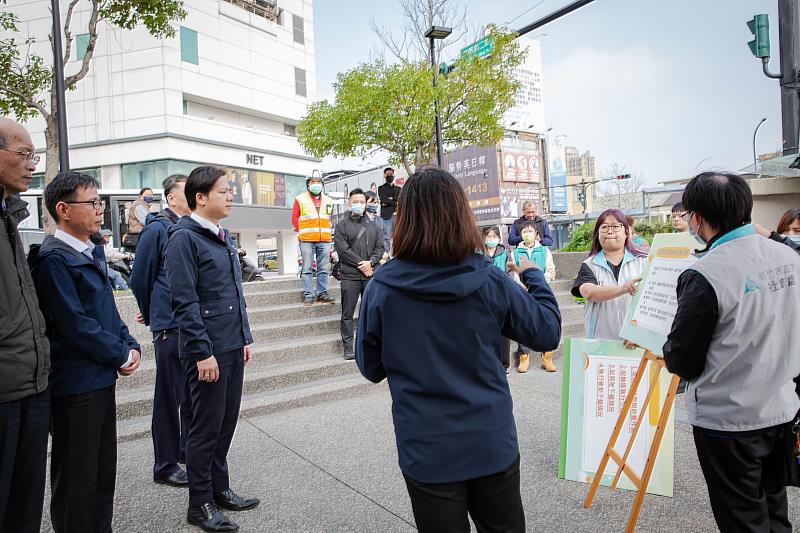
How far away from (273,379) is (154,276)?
241cm

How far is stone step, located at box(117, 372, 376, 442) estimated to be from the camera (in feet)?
15.7

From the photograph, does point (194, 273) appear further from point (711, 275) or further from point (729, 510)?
point (729, 510)

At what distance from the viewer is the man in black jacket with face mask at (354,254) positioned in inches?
267

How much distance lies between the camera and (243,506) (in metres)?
3.29

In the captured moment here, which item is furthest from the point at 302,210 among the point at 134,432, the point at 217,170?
the point at 217,170

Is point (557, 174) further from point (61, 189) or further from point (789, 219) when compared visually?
point (61, 189)

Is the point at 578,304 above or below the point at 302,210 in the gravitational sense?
below

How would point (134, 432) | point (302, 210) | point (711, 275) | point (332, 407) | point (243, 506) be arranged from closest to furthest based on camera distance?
1. point (711, 275)
2. point (243, 506)
3. point (134, 432)
4. point (332, 407)
5. point (302, 210)

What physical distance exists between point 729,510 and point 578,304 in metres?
7.95

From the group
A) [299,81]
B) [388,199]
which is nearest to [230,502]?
[388,199]

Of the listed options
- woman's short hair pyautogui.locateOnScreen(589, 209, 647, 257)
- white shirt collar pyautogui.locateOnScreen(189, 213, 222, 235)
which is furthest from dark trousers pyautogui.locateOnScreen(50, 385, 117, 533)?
woman's short hair pyautogui.locateOnScreen(589, 209, 647, 257)

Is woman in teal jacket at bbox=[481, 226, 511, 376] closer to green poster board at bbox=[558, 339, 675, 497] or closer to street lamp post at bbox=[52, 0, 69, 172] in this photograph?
green poster board at bbox=[558, 339, 675, 497]

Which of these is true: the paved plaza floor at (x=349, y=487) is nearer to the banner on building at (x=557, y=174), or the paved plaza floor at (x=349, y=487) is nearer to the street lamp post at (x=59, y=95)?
the street lamp post at (x=59, y=95)

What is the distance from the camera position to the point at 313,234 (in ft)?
26.1
